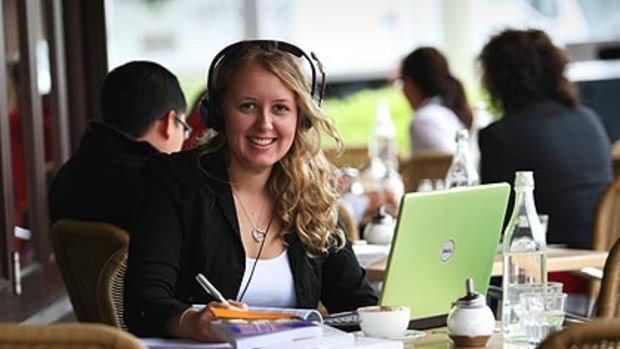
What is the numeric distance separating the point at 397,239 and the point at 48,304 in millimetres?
2722

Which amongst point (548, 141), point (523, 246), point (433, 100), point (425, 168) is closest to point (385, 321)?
point (523, 246)

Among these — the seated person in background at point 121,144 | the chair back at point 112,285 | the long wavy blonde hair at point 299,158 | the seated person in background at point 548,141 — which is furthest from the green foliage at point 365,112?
the long wavy blonde hair at point 299,158

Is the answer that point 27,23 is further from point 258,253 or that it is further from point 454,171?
point 258,253

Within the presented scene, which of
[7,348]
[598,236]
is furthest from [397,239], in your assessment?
[598,236]

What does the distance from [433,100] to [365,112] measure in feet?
11.8

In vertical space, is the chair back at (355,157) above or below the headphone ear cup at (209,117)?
below

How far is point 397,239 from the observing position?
2.83 m

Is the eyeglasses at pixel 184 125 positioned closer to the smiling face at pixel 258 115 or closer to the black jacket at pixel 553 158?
the smiling face at pixel 258 115

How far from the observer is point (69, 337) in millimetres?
2029

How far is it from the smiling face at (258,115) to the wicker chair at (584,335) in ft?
3.76

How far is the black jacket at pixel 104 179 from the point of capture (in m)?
4.01

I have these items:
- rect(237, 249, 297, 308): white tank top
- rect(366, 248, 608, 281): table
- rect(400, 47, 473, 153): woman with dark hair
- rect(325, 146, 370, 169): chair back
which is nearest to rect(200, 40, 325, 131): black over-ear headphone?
rect(237, 249, 297, 308): white tank top

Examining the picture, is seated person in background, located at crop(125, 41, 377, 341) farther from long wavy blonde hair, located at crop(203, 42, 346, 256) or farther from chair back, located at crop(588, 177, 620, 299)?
chair back, located at crop(588, 177, 620, 299)

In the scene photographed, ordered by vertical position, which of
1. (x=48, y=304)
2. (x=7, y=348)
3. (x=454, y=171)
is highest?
(x=7, y=348)
